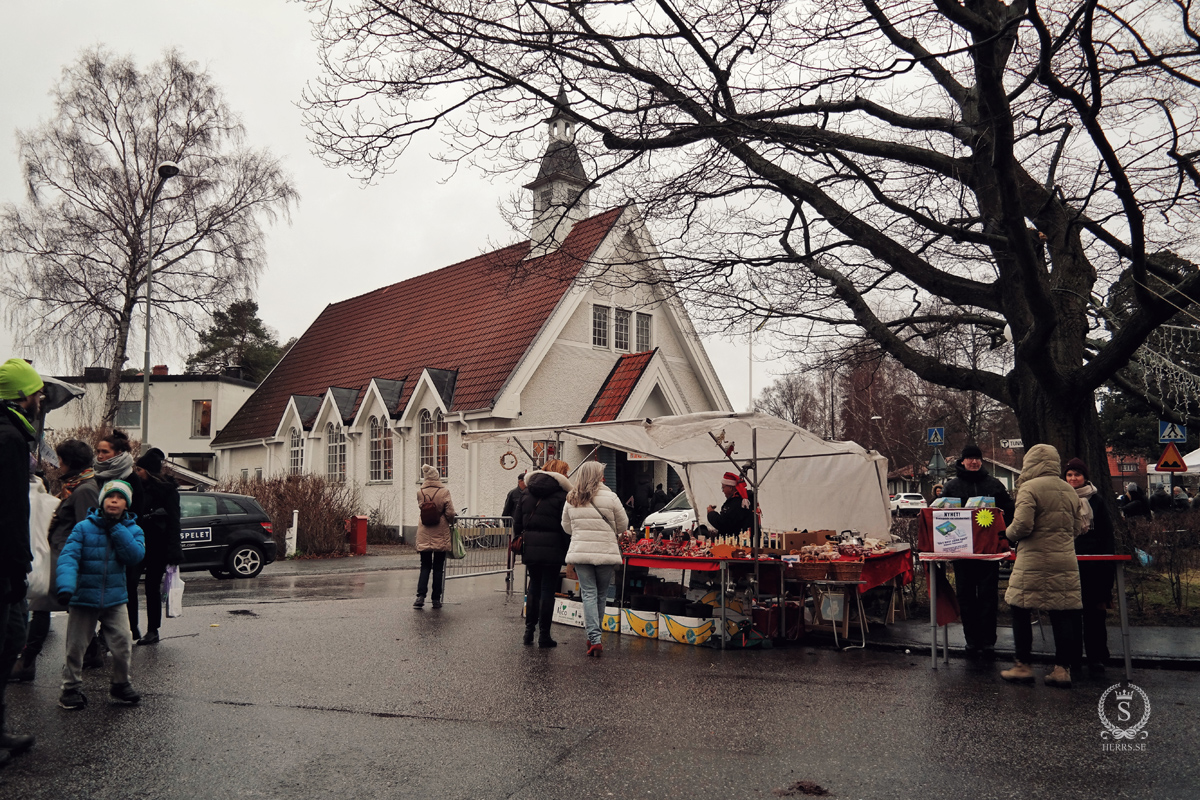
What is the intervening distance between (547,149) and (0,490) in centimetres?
805

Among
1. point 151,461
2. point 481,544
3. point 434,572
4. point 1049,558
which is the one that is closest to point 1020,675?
point 1049,558

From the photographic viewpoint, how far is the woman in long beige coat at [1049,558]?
773cm

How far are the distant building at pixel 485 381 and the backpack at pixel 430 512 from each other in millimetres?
9689

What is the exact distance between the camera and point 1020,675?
7.90m

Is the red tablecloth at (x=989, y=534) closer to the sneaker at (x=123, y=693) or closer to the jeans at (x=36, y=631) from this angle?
the sneaker at (x=123, y=693)

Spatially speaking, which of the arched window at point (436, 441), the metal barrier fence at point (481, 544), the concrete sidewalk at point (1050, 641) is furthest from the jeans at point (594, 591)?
the arched window at point (436, 441)

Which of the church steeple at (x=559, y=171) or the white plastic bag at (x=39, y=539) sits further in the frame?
the church steeple at (x=559, y=171)

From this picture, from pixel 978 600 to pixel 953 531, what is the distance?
3.43 feet

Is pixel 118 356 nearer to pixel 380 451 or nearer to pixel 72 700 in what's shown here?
pixel 380 451

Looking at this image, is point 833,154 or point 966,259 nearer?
point 833,154

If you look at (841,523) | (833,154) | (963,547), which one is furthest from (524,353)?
(963,547)

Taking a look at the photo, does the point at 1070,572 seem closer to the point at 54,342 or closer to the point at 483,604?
the point at 483,604

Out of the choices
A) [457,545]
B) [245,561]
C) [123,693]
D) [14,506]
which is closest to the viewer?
[14,506]

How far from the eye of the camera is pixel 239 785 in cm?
489
